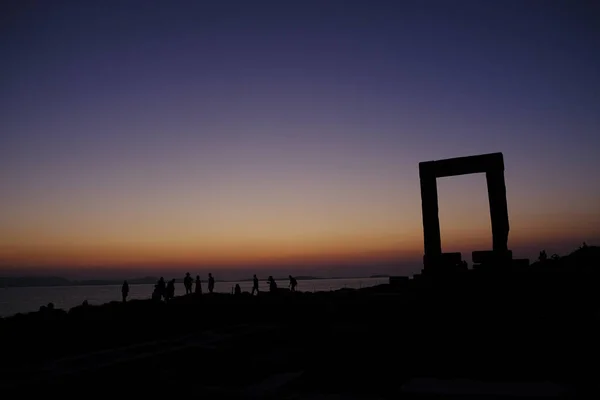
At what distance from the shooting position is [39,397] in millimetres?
6734

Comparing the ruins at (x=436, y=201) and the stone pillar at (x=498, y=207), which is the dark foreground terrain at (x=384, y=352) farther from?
the stone pillar at (x=498, y=207)

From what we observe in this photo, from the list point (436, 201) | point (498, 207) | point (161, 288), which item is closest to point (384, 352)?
point (498, 207)

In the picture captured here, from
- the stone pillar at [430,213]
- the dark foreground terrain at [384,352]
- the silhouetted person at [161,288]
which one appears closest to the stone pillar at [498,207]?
the stone pillar at [430,213]

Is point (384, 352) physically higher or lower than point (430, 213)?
lower

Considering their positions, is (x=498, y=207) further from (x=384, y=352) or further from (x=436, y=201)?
(x=384, y=352)

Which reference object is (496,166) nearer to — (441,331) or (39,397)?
(441,331)

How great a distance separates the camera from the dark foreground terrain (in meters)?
6.52

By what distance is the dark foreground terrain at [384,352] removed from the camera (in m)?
6.52

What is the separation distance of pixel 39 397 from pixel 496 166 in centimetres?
1518

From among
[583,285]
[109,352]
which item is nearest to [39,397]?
[109,352]

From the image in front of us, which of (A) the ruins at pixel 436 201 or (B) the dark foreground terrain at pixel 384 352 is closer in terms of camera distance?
(B) the dark foreground terrain at pixel 384 352

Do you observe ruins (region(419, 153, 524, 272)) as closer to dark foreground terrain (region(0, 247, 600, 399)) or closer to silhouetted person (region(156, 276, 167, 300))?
dark foreground terrain (region(0, 247, 600, 399))

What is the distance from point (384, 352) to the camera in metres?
8.67

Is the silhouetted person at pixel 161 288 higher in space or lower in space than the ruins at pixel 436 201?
lower
